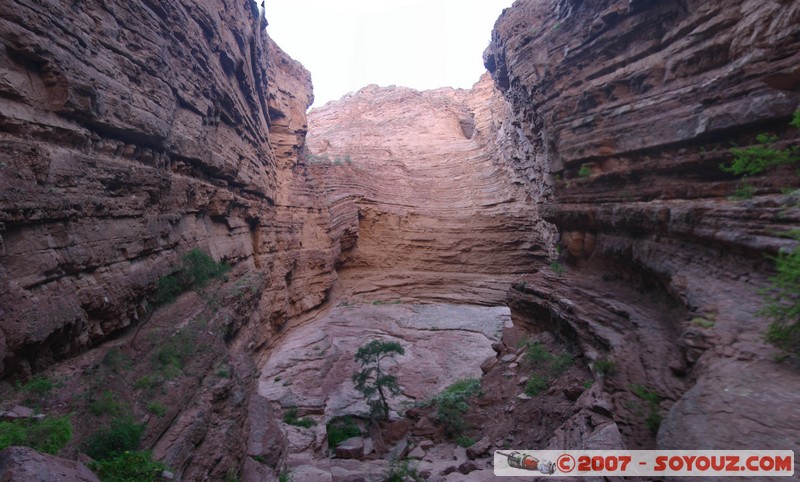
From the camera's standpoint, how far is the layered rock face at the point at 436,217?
2284cm

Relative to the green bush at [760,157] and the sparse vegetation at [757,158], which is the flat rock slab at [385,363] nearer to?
the sparse vegetation at [757,158]

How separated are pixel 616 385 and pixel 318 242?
17.8 meters

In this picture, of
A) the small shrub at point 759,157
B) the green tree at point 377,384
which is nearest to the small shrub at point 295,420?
the green tree at point 377,384

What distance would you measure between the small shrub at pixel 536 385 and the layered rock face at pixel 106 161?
26.1ft

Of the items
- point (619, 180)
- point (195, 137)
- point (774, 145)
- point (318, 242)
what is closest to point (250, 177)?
point (195, 137)

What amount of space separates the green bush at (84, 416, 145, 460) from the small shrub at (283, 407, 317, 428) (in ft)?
20.9

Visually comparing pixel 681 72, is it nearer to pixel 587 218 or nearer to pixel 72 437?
pixel 587 218

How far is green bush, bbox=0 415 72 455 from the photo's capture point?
3.69 meters

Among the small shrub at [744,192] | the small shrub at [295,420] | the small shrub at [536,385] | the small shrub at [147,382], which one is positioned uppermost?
the small shrub at [744,192]

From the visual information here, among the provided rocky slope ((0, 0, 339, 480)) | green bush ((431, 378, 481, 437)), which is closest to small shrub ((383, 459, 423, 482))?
green bush ((431, 378, 481, 437))

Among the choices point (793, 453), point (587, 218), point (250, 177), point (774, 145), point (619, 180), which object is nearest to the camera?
point (793, 453)

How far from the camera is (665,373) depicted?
4961mm

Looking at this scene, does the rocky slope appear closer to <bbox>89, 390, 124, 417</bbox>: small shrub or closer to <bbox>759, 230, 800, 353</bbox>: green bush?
<bbox>89, 390, 124, 417</bbox>: small shrub

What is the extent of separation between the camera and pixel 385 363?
14828 millimetres
